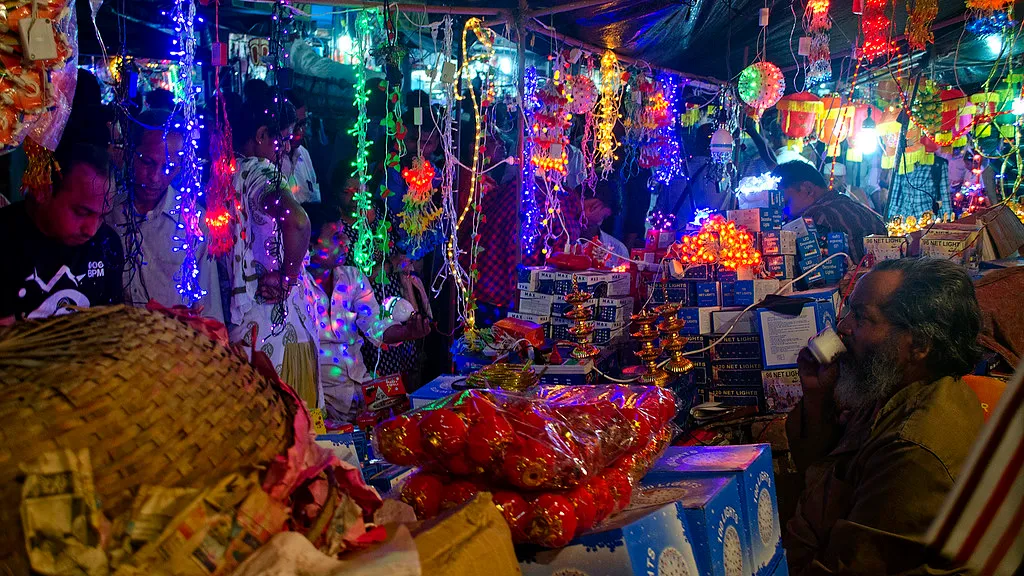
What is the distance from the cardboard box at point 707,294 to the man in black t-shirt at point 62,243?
8.80ft

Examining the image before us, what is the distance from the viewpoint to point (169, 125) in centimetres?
351

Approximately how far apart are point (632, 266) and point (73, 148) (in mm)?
2932

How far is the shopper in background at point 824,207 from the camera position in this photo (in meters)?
5.35

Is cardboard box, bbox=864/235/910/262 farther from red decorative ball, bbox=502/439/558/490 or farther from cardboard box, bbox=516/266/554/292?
red decorative ball, bbox=502/439/558/490

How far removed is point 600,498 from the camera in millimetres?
1324

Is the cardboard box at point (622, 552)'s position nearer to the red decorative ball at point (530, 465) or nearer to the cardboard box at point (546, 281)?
the red decorative ball at point (530, 465)

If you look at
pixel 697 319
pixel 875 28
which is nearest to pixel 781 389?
pixel 697 319

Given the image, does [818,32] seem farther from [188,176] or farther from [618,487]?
[618,487]

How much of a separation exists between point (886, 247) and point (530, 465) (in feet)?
12.3

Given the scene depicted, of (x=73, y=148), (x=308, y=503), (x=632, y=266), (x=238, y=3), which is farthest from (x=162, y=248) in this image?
(x=308, y=503)

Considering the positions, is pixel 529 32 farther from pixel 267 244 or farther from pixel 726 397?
pixel 726 397

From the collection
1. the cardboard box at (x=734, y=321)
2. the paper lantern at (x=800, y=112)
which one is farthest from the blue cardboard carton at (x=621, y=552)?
the paper lantern at (x=800, y=112)

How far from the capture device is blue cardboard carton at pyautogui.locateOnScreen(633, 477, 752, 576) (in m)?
1.42

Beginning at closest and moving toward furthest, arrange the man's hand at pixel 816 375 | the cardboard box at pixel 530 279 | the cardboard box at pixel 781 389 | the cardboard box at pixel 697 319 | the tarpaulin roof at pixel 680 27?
the man's hand at pixel 816 375
the cardboard box at pixel 781 389
the cardboard box at pixel 697 319
the cardboard box at pixel 530 279
the tarpaulin roof at pixel 680 27
